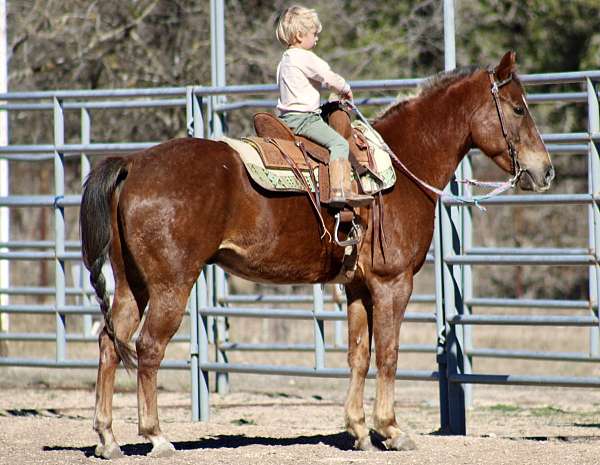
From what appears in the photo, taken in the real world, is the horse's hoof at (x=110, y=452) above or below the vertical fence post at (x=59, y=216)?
below

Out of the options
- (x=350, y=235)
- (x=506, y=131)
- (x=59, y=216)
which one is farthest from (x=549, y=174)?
(x=59, y=216)

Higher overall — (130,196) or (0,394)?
(130,196)

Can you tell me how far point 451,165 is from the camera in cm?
700

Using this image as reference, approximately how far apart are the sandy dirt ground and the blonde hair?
2.42 metres

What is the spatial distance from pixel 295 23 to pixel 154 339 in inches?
78.9

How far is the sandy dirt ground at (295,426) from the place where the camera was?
623 cm

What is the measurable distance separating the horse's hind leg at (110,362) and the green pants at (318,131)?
1374mm

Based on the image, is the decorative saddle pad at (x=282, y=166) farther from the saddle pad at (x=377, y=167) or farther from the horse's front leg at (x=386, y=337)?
the horse's front leg at (x=386, y=337)

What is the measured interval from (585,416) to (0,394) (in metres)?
5.00

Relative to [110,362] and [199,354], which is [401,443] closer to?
[110,362]

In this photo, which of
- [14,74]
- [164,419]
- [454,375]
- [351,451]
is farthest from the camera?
[14,74]

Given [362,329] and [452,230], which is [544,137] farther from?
[362,329]

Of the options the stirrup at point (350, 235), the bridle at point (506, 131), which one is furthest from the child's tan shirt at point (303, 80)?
the bridle at point (506, 131)

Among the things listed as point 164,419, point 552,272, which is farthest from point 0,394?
point 552,272
